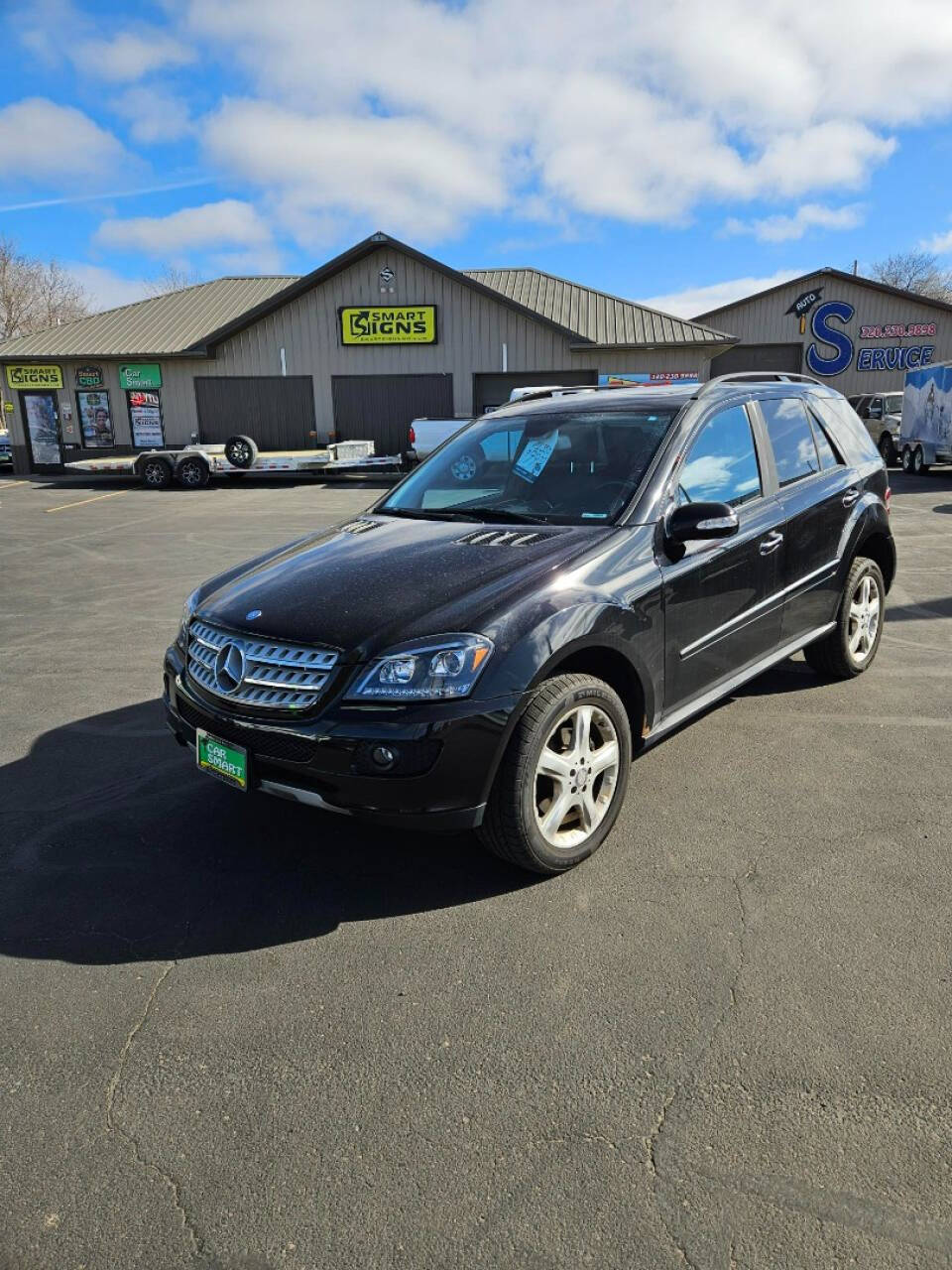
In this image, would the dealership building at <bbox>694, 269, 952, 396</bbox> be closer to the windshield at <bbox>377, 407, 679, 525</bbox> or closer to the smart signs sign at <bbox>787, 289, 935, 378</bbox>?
the smart signs sign at <bbox>787, 289, 935, 378</bbox>

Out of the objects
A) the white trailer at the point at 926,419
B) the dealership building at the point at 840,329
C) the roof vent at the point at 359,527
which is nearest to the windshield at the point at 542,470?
the roof vent at the point at 359,527

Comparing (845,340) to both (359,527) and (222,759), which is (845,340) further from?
(222,759)

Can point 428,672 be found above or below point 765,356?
below

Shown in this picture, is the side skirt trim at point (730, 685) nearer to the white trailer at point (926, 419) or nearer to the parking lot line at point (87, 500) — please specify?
the parking lot line at point (87, 500)

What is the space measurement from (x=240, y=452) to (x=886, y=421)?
17704 millimetres

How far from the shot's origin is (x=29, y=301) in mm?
65562

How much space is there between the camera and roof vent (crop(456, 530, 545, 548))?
11.8 ft

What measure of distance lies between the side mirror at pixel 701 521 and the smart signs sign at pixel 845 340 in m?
33.7

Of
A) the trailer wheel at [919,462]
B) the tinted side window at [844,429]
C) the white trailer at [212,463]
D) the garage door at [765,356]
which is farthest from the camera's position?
the garage door at [765,356]

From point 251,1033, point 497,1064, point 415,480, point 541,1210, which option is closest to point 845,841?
point 497,1064

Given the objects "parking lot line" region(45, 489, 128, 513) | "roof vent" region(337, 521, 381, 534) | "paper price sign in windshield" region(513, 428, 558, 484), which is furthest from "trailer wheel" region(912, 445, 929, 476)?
"roof vent" region(337, 521, 381, 534)

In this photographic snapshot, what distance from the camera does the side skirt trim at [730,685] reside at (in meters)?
3.73

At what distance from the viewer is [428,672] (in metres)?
2.92

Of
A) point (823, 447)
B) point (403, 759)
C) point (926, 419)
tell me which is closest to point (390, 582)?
point (403, 759)
